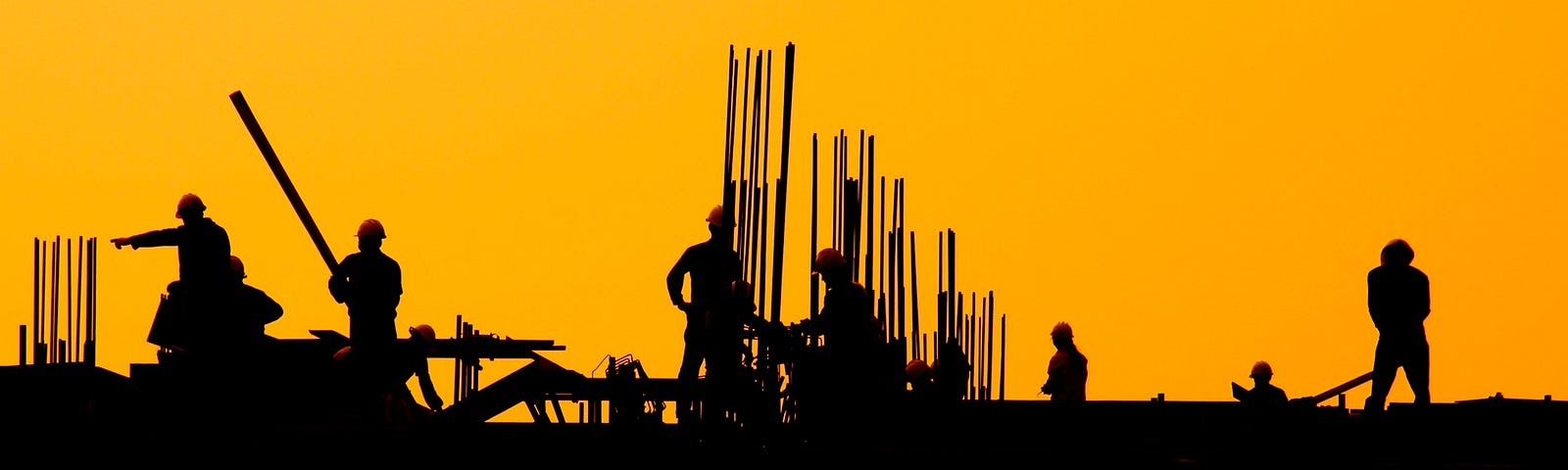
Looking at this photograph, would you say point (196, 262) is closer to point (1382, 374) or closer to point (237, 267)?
point (237, 267)

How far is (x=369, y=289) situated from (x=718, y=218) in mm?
3497

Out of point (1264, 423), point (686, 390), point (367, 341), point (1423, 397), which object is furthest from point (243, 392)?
point (1423, 397)

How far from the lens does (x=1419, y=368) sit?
22469 millimetres

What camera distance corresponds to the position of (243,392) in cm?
2130

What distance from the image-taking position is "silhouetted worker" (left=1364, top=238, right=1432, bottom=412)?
22.2 metres

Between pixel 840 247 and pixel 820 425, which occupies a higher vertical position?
pixel 840 247

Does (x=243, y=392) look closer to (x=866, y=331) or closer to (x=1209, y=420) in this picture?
(x=866, y=331)

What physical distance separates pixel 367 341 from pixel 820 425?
3.76 meters

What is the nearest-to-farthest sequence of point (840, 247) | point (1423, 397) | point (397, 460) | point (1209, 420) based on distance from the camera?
point (397, 460)
point (1423, 397)
point (1209, 420)
point (840, 247)

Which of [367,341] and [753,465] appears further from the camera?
[367,341]

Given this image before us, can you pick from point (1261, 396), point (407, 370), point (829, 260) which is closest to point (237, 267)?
point (407, 370)

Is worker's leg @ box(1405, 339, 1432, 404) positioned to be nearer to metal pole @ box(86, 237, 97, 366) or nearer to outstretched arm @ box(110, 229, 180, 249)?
outstretched arm @ box(110, 229, 180, 249)

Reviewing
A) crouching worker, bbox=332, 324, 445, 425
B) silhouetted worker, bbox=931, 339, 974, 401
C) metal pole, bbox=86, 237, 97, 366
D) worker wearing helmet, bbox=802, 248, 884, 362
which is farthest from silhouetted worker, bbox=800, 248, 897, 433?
metal pole, bbox=86, 237, 97, 366

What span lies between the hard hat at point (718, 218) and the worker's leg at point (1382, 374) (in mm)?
5499
